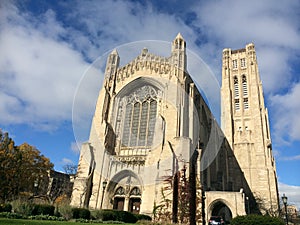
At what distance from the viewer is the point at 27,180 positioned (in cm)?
2938

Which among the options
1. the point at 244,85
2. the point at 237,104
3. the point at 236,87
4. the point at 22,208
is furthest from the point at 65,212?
the point at 244,85

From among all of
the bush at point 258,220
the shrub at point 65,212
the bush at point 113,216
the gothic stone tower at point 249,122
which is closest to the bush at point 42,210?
the shrub at point 65,212

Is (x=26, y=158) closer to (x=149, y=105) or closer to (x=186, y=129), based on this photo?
(x=149, y=105)

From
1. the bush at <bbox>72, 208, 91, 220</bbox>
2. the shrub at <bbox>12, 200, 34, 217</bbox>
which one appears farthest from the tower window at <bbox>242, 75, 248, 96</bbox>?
the shrub at <bbox>12, 200, 34, 217</bbox>

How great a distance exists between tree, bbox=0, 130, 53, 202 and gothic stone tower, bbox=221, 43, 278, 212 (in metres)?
27.6

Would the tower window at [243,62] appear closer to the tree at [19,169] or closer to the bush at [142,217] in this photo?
the bush at [142,217]

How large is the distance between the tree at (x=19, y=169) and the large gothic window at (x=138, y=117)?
9759mm

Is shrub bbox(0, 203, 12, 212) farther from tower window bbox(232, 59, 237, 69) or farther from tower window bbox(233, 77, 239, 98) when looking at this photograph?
tower window bbox(232, 59, 237, 69)

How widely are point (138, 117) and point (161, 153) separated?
6.75m

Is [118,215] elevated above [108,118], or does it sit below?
below

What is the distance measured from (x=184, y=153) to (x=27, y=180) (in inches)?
769

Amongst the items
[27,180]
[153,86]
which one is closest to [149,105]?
[153,86]

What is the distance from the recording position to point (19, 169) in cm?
2269

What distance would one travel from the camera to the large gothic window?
2614 centimetres
